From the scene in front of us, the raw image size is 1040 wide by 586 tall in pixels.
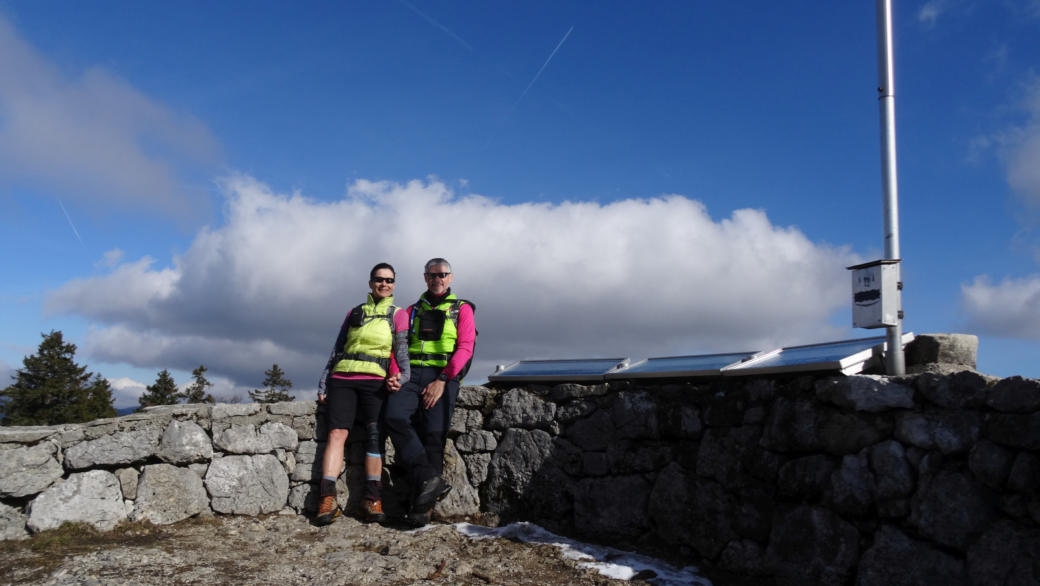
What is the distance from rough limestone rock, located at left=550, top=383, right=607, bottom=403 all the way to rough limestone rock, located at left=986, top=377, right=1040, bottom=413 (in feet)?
9.07

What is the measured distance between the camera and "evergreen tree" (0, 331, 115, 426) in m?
19.1

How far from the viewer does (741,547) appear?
173 inches

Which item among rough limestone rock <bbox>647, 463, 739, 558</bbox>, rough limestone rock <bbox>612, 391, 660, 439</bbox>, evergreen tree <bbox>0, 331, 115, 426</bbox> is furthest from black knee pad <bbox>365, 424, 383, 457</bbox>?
evergreen tree <bbox>0, 331, 115, 426</bbox>

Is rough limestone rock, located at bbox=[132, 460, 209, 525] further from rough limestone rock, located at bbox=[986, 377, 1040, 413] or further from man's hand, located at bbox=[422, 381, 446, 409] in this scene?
rough limestone rock, located at bbox=[986, 377, 1040, 413]

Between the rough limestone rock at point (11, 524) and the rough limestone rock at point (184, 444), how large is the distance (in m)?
1.01

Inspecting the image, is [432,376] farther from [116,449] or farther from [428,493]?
[116,449]

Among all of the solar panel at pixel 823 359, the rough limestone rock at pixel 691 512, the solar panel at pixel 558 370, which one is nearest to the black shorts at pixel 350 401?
the solar panel at pixel 558 370

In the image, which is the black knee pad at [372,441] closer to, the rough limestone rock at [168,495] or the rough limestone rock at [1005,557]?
the rough limestone rock at [168,495]

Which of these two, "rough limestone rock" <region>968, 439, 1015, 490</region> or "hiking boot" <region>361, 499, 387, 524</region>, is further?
"hiking boot" <region>361, 499, 387, 524</region>

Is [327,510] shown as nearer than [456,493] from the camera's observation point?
Yes

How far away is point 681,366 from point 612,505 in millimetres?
1256

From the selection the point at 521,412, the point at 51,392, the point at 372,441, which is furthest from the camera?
the point at 51,392

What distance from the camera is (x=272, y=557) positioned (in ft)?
15.0

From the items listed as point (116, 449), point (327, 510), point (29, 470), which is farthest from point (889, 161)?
point (29, 470)
